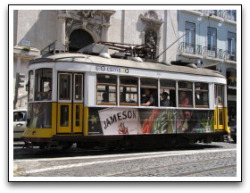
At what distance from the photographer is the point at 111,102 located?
12227mm

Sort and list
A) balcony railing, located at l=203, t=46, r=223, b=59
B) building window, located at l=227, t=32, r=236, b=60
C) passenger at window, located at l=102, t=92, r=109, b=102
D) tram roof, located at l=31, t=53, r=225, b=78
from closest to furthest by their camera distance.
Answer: tram roof, located at l=31, t=53, r=225, b=78 → passenger at window, located at l=102, t=92, r=109, b=102 → balcony railing, located at l=203, t=46, r=223, b=59 → building window, located at l=227, t=32, r=236, b=60

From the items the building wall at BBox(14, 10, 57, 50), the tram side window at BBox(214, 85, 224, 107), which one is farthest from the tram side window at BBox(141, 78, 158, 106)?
the building wall at BBox(14, 10, 57, 50)

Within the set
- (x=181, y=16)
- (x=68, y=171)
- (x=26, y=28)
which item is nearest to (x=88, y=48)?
(x=68, y=171)

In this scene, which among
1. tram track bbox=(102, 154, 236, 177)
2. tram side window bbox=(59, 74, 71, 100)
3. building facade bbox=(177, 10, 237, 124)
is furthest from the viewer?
building facade bbox=(177, 10, 237, 124)

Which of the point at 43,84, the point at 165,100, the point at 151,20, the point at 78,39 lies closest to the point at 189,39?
the point at 151,20

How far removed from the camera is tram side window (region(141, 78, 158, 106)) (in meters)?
12.9

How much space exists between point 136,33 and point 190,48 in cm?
517

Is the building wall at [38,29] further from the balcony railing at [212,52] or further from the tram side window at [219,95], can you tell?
the balcony railing at [212,52]

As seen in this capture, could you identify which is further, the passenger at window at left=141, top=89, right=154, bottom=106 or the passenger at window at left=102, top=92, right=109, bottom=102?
the passenger at window at left=141, top=89, right=154, bottom=106

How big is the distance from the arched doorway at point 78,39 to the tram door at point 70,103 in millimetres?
11280

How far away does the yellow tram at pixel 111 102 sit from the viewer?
11.5 meters

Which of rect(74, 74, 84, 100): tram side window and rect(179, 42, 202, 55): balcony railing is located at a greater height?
rect(179, 42, 202, 55): balcony railing

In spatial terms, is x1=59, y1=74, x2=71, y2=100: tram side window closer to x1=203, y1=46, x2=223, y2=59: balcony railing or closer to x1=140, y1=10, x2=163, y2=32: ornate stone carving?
x1=140, y1=10, x2=163, y2=32: ornate stone carving
